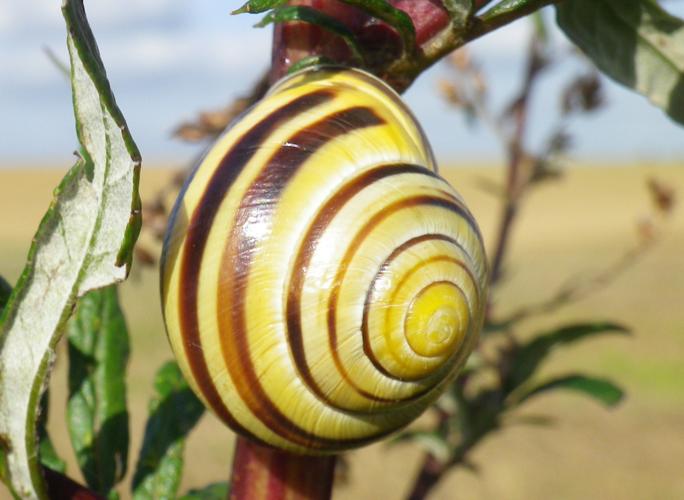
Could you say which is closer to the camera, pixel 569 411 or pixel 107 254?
pixel 107 254

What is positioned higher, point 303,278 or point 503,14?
point 503,14

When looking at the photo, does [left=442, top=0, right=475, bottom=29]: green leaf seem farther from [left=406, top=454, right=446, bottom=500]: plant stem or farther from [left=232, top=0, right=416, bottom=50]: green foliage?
[left=406, top=454, right=446, bottom=500]: plant stem

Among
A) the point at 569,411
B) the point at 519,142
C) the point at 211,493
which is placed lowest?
the point at 569,411

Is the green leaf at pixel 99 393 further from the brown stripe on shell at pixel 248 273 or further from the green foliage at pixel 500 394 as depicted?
the green foliage at pixel 500 394

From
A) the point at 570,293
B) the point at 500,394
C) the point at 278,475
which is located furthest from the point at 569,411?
the point at 278,475

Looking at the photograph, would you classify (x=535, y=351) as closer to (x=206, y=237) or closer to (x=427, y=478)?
(x=427, y=478)

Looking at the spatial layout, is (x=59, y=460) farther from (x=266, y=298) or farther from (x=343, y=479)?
(x=343, y=479)

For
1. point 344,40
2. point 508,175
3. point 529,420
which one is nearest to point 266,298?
point 344,40

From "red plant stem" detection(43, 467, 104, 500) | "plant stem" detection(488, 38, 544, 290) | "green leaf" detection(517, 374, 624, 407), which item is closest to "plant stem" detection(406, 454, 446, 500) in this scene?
"green leaf" detection(517, 374, 624, 407)
